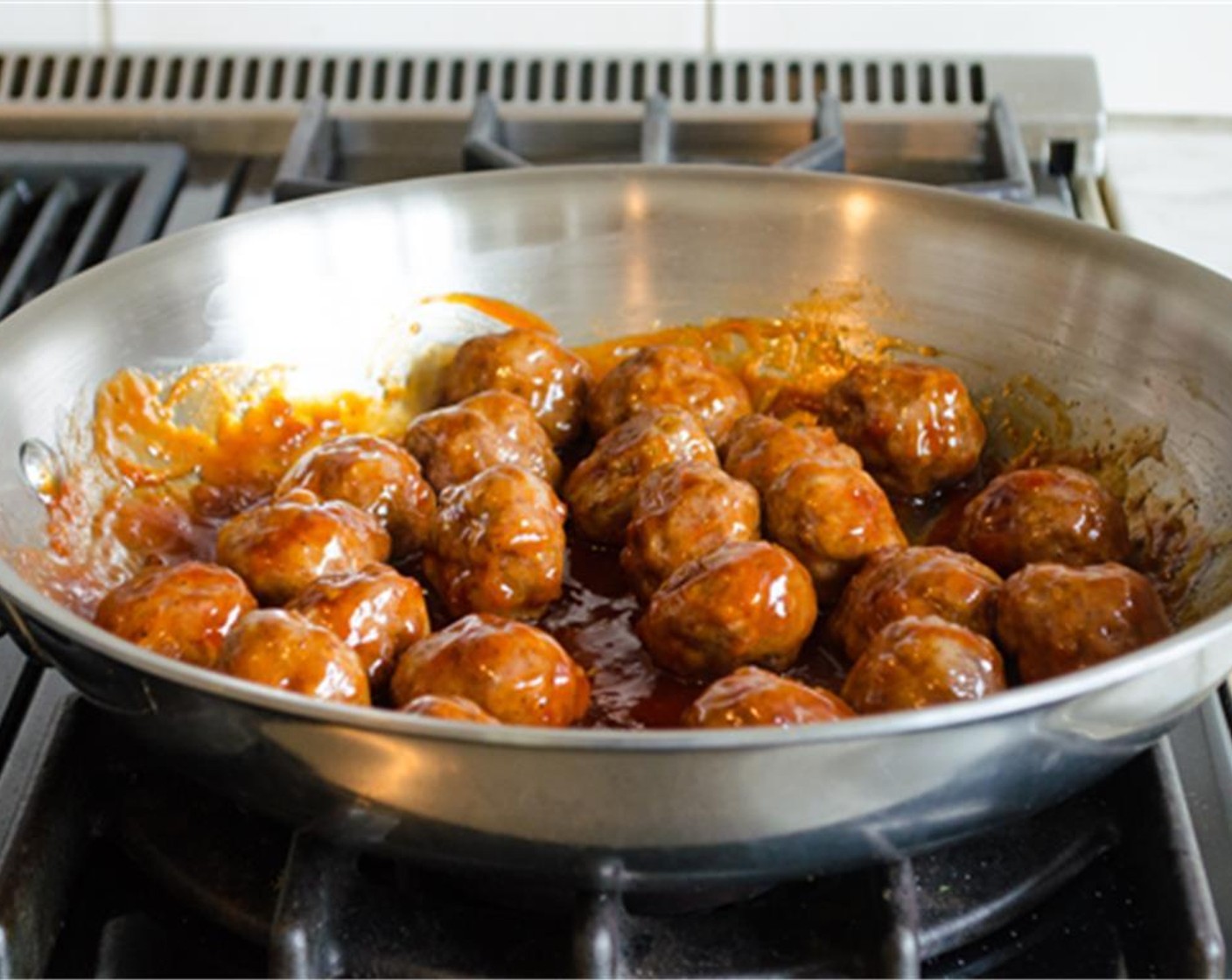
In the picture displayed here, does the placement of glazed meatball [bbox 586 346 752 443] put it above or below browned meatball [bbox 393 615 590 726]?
below

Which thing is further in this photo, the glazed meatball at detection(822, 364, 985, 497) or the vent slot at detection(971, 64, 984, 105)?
the vent slot at detection(971, 64, 984, 105)

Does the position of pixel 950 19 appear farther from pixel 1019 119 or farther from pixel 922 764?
pixel 922 764

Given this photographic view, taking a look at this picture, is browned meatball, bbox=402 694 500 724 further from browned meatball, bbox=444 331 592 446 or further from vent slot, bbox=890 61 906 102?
vent slot, bbox=890 61 906 102

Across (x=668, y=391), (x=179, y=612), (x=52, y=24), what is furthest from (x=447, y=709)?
(x=52, y=24)

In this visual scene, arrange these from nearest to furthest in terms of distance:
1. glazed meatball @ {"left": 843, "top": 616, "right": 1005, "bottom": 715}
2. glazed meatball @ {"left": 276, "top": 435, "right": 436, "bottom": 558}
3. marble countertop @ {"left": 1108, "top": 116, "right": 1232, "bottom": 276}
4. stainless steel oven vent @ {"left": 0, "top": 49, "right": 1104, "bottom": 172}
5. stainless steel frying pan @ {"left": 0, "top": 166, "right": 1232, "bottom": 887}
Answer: stainless steel frying pan @ {"left": 0, "top": 166, "right": 1232, "bottom": 887}
glazed meatball @ {"left": 843, "top": 616, "right": 1005, "bottom": 715}
glazed meatball @ {"left": 276, "top": 435, "right": 436, "bottom": 558}
marble countertop @ {"left": 1108, "top": 116, "right": 1232, "bottom": 276}
stainless steel oven vent @ {"left": 0, "top": 49, "right": 1104, "bottom": 172}

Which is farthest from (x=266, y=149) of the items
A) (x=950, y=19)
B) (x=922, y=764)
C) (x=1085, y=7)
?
(x=922, y=764)

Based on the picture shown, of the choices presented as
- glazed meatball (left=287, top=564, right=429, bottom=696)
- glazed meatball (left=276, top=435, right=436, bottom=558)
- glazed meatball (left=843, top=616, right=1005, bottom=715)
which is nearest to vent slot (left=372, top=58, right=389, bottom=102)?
glazed meatball (left=276, top=435, right=436, bottom=558)

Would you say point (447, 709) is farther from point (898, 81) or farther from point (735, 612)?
point (898, 81)
